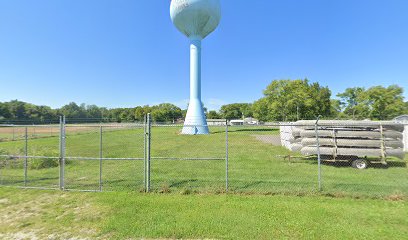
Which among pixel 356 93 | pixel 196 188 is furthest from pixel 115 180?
pixel 356 93

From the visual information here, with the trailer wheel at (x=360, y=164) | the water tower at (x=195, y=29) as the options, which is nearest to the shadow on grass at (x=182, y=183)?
the trailer wheel at (x=360, y=164)

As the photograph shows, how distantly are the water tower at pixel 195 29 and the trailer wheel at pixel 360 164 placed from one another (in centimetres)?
2203

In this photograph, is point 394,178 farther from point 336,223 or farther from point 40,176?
point 40,176

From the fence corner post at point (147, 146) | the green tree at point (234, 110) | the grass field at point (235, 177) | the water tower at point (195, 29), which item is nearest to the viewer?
the fence corner post at point (147, 146)

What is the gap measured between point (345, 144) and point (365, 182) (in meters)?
3.58

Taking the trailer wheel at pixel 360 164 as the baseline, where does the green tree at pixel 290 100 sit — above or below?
above

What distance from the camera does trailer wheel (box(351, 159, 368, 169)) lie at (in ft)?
34.6

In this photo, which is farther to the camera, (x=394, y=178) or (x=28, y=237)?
(x=394, y=178)

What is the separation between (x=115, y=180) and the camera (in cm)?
837

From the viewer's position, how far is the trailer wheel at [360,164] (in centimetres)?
1053

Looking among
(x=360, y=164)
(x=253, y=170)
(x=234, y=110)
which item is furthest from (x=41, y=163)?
(x=234, y=110)

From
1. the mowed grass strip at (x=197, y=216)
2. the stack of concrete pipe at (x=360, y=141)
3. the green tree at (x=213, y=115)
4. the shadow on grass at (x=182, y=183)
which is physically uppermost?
the green tree at (x=213, y=115)

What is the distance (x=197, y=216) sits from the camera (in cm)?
515

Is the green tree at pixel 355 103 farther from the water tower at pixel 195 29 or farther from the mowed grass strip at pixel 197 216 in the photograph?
the mowed grass strip at pixel 197 216
